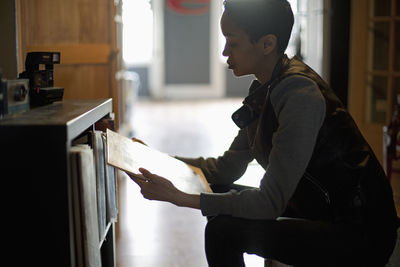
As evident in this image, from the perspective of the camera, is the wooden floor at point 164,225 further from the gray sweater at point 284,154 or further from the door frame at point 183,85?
the door frame at point 183,85

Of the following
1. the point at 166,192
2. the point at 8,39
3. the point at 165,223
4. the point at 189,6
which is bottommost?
the point at 165,223

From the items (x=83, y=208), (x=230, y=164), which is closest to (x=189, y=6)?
(x=230, y=164)

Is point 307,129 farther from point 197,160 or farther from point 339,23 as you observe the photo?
point 339,23

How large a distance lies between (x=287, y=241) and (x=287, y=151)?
22 cm

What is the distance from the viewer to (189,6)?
10.3m

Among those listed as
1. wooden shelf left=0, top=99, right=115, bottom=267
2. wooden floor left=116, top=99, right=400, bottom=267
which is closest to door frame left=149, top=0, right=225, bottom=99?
wooden floor left=116, top=99, right=400, bottom=267

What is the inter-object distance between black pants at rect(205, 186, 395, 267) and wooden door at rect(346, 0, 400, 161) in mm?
2859

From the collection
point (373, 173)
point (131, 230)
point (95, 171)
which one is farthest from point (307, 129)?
point (131, 230)

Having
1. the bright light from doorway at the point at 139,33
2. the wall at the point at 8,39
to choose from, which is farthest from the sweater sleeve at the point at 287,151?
the bright light from doorway at the point at 139,33

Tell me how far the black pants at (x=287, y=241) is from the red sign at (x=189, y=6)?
9.48m

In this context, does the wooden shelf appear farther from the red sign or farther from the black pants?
the red sign

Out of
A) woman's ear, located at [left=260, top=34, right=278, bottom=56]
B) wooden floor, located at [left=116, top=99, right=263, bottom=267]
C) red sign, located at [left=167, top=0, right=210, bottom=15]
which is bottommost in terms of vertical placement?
wooden floor, located at [left=116, top=99, right=263, bottom=267]

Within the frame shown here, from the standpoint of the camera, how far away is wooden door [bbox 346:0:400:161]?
3.85m

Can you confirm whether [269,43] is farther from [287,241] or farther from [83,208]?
[83,208]
